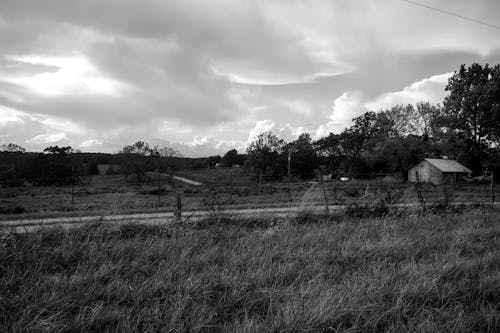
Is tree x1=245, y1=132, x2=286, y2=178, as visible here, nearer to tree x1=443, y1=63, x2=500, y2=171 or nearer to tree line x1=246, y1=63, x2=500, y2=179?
tree line x1=246, y1=63, x2=500, y2=179

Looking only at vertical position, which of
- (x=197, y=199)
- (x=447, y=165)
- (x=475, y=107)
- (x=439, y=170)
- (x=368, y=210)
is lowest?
(x=197, y=199)

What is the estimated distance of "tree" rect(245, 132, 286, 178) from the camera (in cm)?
7544

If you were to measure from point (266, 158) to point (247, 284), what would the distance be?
7256 cm

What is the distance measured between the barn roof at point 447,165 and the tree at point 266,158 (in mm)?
30118

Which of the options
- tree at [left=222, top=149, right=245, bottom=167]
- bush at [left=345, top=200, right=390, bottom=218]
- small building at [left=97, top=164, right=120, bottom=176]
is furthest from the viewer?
tree at [left=222, top=149, right=245, bottom=167]

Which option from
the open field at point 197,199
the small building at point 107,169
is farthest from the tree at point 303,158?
the open field at point 197,199

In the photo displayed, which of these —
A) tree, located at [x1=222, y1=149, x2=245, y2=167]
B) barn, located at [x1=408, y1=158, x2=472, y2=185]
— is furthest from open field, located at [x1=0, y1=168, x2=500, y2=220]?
tree, located at [x1=222, y1=149, x2=245, y2=167]

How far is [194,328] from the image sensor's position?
9.54ft

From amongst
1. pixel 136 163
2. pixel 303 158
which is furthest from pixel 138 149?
pixel 303 158

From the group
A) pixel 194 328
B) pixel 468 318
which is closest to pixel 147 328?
pixel 194 328

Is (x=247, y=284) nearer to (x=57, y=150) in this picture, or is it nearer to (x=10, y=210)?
(x=10, y=210)

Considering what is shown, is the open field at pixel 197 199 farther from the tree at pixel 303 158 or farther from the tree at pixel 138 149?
the tree at pixel 303 158

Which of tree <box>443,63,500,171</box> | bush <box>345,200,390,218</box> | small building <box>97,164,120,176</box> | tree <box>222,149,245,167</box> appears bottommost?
bush <box>345,200,390,218</box>

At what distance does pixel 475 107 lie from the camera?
51.0m
